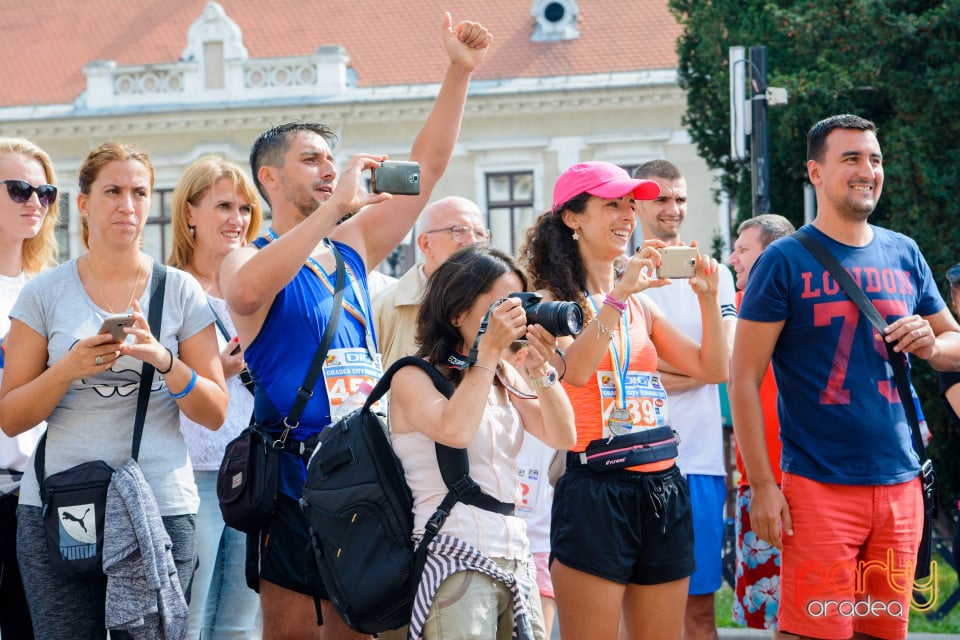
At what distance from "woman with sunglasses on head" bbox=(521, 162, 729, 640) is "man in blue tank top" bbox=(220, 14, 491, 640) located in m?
0.69

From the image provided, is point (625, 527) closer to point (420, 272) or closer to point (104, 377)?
point (104, 377)

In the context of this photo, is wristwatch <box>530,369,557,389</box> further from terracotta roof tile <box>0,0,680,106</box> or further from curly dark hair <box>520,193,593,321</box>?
terracotta roof tile <box>0,0,680,106</box>

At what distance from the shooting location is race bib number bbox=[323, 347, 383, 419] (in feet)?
14.1

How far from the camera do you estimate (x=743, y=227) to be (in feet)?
22.5

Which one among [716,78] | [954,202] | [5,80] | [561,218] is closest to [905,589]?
[561,218]

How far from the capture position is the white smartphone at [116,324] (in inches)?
162

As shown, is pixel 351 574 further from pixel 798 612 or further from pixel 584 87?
pixel 584 87

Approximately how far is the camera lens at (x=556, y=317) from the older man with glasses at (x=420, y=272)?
7.53 feet

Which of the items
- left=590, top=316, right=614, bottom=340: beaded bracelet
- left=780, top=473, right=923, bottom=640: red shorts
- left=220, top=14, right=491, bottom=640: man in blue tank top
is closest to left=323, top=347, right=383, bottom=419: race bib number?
left=220, top=14, right=491, bottom=640: man in blue tank top

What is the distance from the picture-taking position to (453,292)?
162 inches

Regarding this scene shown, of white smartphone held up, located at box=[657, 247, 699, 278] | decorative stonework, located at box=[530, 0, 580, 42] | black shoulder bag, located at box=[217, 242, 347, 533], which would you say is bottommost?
black shoulder bag, located at box=[217, 242, 347, 533]

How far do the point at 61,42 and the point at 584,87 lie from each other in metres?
13.7

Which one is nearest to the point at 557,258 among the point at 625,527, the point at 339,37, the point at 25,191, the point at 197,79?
the point at 625,527

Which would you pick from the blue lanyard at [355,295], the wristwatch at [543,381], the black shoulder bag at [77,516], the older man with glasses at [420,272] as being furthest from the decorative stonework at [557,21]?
the black shoulder bag at [77,516]
